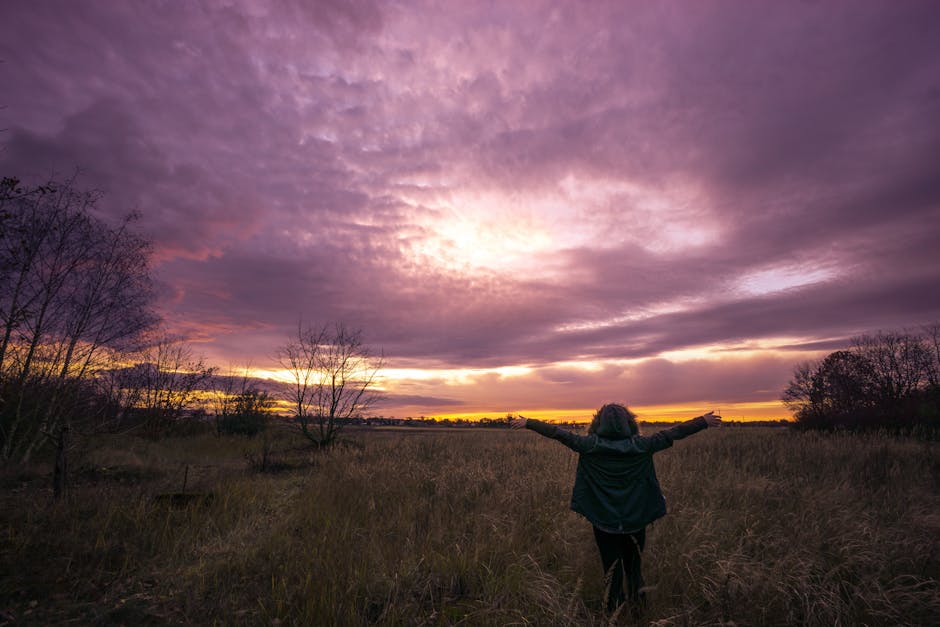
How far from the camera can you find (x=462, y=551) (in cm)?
595

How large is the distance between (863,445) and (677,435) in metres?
15.1

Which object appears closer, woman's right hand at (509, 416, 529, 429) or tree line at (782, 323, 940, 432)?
woman's right hand at (509, 416, 529, 429)

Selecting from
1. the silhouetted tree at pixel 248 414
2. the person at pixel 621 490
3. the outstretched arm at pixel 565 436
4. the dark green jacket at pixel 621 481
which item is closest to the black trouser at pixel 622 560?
the person at pixel 621 490

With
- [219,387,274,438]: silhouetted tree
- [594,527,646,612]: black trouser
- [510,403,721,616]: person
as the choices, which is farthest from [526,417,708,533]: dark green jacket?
[219,387,274,438]: silhouetted tree

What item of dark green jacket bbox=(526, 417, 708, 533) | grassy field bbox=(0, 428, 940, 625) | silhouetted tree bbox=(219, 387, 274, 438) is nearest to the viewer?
dark green jacket bbox=(526, 417, 708, 533)

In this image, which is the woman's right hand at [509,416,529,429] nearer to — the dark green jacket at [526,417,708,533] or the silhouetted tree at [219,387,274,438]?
the dark green jacket at [526,417,708,533]

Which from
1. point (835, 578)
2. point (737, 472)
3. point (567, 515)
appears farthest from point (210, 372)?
point (835, 578)

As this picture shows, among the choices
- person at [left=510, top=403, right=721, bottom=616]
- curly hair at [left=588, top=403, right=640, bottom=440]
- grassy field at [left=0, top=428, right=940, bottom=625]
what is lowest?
grassy field at [left=0, top=428, right=940, bottom=625]

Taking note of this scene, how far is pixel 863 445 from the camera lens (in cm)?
1409

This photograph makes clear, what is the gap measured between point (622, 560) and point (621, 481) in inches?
35.0

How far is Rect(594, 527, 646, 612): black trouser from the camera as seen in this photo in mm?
4418

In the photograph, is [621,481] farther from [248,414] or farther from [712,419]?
[248,414]

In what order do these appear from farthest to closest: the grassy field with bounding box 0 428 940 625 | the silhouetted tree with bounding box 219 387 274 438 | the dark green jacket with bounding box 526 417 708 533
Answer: the silhouetted tree with bounding box 219 387 274 438 < the grassy field with bounding box 0 428 940 625 < the dark green jacket with bounding box 526 417 708 533

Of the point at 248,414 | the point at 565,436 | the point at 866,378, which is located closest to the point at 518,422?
the point at 565,436
